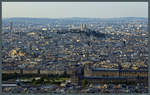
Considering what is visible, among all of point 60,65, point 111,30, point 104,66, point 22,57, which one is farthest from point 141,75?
point 22,57

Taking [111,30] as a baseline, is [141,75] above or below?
below

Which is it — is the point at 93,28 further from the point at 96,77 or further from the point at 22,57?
the point at 22,57

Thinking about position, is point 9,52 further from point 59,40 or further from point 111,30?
point 111,30

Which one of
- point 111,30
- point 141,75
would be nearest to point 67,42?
point 111,30

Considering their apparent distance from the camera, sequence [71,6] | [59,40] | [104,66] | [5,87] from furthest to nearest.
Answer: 1. [59,40]
2. [104,66]
3. [71,6]
4. [5,87]

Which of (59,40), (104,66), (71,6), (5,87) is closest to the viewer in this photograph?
(5,87)

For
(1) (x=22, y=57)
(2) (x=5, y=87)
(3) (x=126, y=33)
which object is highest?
(3) (x=126, y=33)

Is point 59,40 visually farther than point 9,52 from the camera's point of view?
Yes
